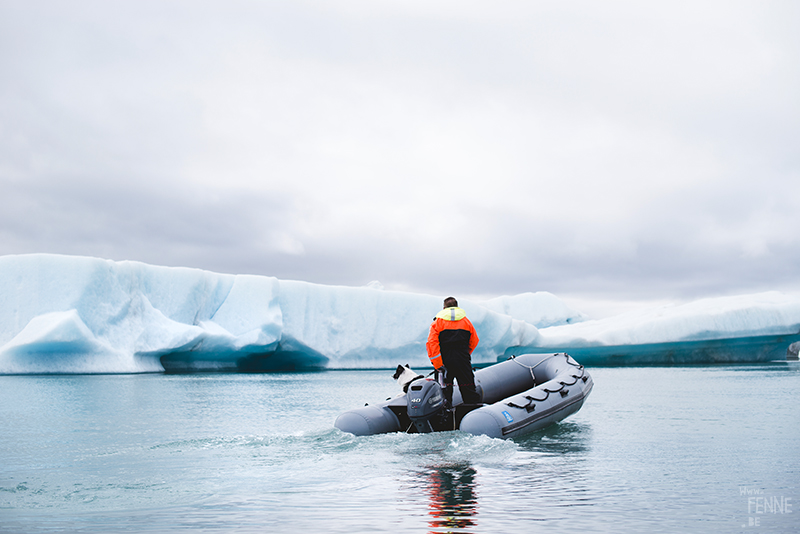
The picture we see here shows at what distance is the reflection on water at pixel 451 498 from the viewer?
8.96 feet

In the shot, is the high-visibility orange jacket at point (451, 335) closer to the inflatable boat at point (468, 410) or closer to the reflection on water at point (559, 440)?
the inflatable boat at point (468, 410)

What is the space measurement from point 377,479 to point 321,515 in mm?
833

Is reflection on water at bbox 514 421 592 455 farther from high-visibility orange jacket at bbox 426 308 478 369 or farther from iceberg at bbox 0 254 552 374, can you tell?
iceberg at bbox 0 254 552 374

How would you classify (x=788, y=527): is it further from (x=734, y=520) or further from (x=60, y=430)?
(x=60, y=430)

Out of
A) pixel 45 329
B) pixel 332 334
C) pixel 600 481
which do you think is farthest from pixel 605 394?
pixel 45 329

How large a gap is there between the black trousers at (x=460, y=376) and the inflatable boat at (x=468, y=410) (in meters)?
0.07

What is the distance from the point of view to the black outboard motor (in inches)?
195

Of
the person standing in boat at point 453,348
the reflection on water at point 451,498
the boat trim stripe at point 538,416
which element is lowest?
the reflection on water at point 451,498

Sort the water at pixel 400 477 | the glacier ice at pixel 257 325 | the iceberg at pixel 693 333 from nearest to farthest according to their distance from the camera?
Answer: the water at pixel 400 477 → the glacier ice at pixel 257 325 → the iceberg at pixel 693 333

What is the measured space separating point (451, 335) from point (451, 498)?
2.14m

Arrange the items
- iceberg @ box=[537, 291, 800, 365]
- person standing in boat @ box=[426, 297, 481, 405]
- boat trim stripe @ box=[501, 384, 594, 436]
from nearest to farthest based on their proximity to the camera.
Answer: boat trim stripe @ box=[501, 384, 594, 436]
person standing in boat @ box=[426, 297, 481, 405]
iceberg @ box=[537, 291, 800, 365]

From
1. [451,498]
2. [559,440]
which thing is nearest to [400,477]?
[451,498]

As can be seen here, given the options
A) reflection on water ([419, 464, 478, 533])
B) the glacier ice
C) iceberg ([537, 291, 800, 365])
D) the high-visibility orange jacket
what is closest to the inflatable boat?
the high-visibility orange jacket

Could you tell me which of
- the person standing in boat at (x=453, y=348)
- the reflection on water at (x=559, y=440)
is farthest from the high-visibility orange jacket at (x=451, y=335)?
the reflection on water at (x=559, y=440)
